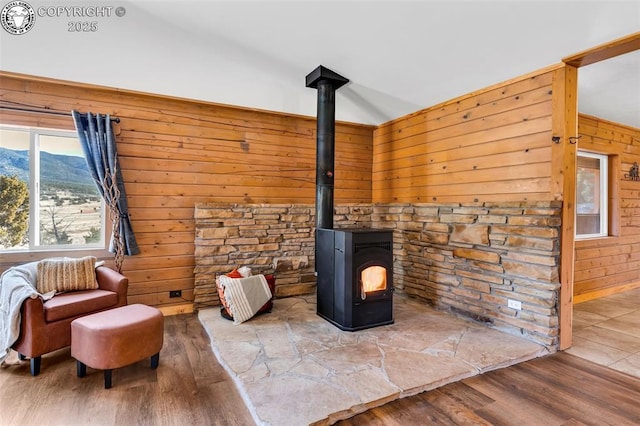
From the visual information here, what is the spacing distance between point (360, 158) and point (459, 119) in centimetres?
159

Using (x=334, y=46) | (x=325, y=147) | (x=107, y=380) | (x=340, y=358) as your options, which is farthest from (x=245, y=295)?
(x=334, y=46)

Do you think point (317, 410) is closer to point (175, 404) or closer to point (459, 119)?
A: point (175, 404)

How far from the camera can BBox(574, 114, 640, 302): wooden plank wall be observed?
14.6 ft

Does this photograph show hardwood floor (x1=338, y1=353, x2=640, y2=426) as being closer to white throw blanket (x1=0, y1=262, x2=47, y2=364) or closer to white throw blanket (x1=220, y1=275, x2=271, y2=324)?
white throw blanket (x1=220, y1=275, x2=271, y2=324)

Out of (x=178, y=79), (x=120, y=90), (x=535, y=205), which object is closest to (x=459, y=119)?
(x=535, y=205)

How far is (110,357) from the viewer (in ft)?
7.51

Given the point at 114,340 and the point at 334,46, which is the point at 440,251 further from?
the point at 114,340

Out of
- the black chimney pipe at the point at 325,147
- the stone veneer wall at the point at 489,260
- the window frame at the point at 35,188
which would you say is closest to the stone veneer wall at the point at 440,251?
the stone veneer wall at the point at 489,260

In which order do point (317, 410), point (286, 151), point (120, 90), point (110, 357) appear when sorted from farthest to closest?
point (286, 151) → point (120, 90) → point (110, 357) → point (317, 410)

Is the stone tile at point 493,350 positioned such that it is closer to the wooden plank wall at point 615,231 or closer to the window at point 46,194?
the wooden plank wall at point 615,231

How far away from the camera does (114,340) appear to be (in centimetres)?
230

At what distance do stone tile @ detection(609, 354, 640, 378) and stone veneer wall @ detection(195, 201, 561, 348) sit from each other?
0.42 meters

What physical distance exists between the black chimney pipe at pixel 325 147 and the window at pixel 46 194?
92.7 inches

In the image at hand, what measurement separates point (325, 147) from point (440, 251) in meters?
1.78
